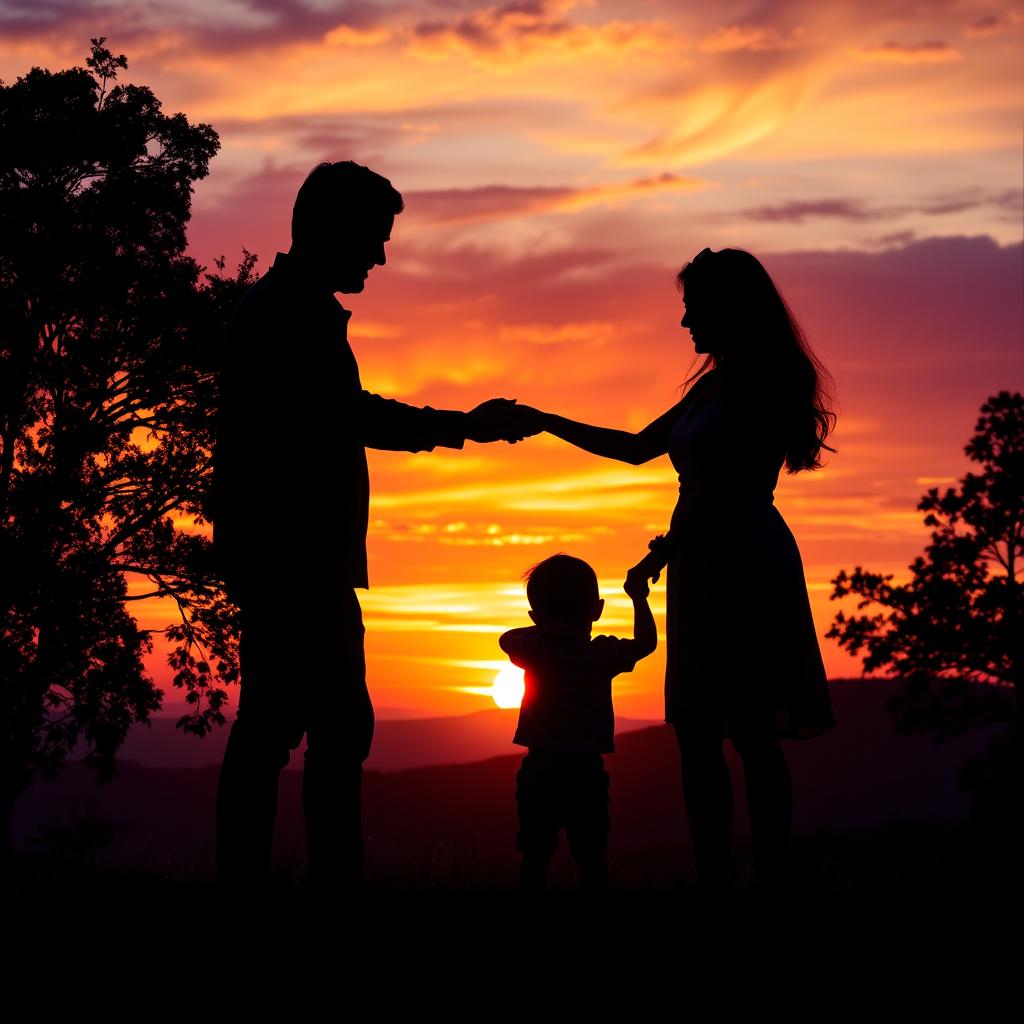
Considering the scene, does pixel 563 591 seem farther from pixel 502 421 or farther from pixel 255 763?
pixel 255 763

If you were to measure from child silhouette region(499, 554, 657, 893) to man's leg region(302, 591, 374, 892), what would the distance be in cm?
202

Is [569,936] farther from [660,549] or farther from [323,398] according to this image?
[323,398]

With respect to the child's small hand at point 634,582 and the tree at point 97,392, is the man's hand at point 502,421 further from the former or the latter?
the tree at point 97,392

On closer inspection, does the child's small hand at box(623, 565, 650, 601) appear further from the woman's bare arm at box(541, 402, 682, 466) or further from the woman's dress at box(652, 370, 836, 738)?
the woman's bare arm at box(541, 402, 682, 466)

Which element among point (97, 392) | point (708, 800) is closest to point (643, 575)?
point (708, 800)

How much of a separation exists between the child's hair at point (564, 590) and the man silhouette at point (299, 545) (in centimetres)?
202

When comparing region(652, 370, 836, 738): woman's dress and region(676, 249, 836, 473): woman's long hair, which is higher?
region(676, 249, 836, 473): woman's long hair

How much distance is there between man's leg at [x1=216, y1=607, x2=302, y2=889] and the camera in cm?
541

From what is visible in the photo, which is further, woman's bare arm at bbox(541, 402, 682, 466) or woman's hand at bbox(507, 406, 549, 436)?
woman's hand at bbox(507, 406, 549, 436)

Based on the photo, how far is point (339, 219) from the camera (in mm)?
5738

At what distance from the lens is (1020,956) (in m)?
5.76

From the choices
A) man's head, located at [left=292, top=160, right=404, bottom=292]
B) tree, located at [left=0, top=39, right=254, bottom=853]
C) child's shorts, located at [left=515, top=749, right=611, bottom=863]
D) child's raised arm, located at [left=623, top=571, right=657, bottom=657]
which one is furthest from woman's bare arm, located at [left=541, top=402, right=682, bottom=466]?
tree, located at [left=0, top=39, right=254, bottom=853]

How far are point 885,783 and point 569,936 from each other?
10418cm

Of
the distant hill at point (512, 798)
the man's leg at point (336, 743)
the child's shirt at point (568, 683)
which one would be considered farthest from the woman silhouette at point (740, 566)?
the distant hill at point (512, 798)
